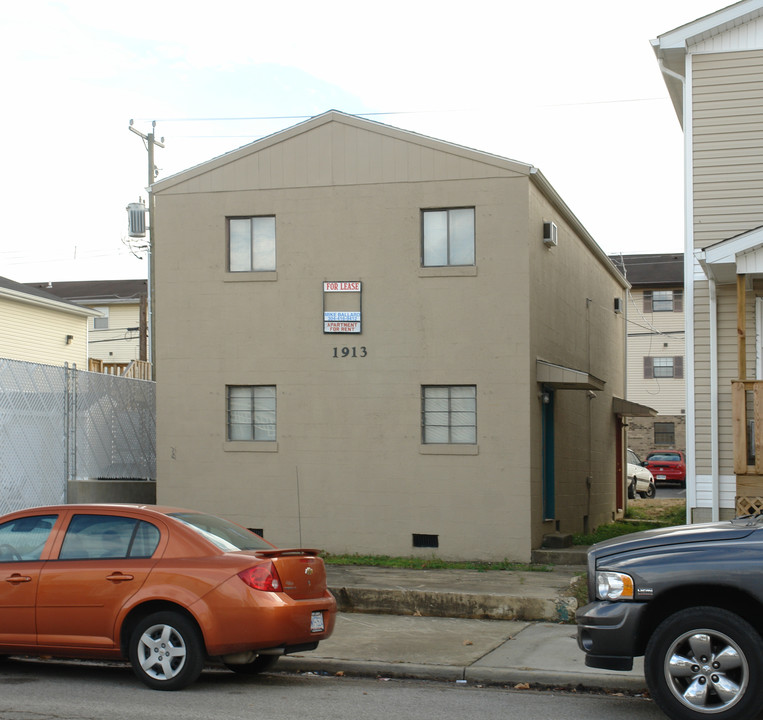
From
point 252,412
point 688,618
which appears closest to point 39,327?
point 252,412

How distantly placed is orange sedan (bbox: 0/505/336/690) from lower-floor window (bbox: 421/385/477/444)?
7.16 meters

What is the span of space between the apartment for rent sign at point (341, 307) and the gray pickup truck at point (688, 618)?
9278mm

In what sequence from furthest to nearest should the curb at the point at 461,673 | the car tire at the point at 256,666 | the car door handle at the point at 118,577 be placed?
1. the car tire at the point at 256,666
2. the curb at the point at 461,673
3. the car door handle at the point at 118,577

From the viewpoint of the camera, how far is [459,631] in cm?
1074

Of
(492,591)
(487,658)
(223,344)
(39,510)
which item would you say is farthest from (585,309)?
(39,510)

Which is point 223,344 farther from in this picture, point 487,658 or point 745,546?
point 745,546

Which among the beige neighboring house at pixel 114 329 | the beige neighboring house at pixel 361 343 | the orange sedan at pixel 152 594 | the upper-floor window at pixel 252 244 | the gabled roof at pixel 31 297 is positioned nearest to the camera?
the orange sedan at pixel 152 594

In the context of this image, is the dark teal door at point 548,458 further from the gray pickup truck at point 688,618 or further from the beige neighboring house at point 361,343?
the gray pickup truck at point 688,618

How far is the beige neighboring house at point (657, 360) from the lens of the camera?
4594 cm

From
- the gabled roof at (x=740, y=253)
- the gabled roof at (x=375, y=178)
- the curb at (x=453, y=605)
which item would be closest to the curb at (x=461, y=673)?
the curb at (x=453, y=605)

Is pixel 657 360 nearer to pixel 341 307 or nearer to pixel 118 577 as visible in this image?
pixel 341 307

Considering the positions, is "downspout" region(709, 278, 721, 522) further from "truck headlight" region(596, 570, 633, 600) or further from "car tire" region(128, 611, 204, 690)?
"car tire" region(128, 611, 204, 690)

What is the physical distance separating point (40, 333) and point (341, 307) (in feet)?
55.8

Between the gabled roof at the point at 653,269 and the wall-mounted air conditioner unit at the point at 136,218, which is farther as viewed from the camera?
the gabled roof at the point at 653,269
